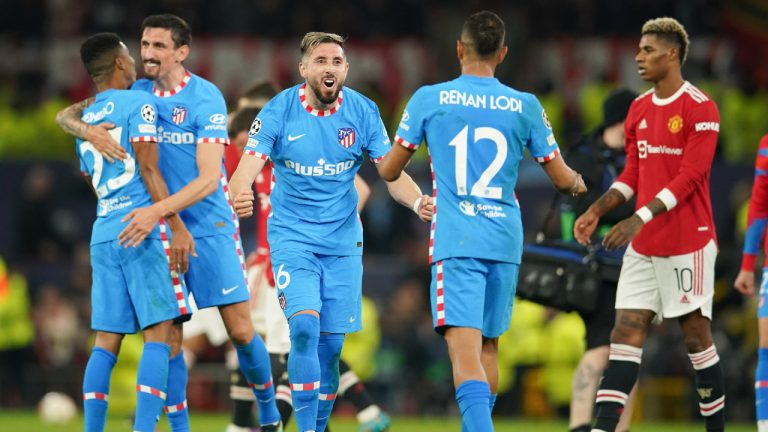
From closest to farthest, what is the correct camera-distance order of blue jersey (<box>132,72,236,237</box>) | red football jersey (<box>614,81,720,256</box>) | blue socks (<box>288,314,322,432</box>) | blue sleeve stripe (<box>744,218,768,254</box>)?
blue socks (<box>288,314,322,432</box>)
red football jersey (<box>614,81,720,256</box>)
blue jersey (<box>132,72,236,237</box>)
blue sleeve stripe (<box>744,218,768,254</box>)

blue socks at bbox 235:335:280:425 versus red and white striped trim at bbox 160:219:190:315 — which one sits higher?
red and white striped trim at bbox 160:219:190:315

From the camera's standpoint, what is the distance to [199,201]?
Result: 881cm

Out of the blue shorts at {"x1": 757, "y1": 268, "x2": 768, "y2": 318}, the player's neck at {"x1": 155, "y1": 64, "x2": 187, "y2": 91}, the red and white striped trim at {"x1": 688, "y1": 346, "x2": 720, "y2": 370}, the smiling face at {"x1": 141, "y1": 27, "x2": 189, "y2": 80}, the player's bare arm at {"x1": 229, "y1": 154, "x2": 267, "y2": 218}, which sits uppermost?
the smiling face at {"x1": 141, "y1": 27, "x2": 189, "y2": 80}

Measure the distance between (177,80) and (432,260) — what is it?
2301 millimetres

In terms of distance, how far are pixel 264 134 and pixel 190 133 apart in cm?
85

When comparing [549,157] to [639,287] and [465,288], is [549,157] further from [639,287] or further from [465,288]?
[639,287]

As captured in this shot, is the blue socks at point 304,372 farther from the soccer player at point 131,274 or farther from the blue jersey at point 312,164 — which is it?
the soccer player at point 131,274

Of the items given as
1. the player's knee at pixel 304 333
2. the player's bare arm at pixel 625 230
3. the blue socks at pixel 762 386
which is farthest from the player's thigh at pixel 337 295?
the blue socks at pixel 762 386

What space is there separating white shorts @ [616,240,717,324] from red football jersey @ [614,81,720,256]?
0.06 meters

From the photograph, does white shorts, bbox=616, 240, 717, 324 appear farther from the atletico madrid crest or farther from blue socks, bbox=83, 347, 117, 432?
blue socks, bbox=83, 347, 117, 432

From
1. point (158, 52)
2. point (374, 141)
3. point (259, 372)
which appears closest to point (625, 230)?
point (374, 141)

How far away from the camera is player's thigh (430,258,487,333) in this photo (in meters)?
7.71

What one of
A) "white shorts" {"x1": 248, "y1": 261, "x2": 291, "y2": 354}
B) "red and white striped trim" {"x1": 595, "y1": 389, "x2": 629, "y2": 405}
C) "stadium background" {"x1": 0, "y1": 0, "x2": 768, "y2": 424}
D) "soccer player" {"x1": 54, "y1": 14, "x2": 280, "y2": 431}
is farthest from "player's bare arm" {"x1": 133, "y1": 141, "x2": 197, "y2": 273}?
"stadium background" {"x1": 0, "y1": 0, "x2": 768, "y2": 424}

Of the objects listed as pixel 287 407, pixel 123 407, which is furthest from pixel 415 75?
pixel 287 407
